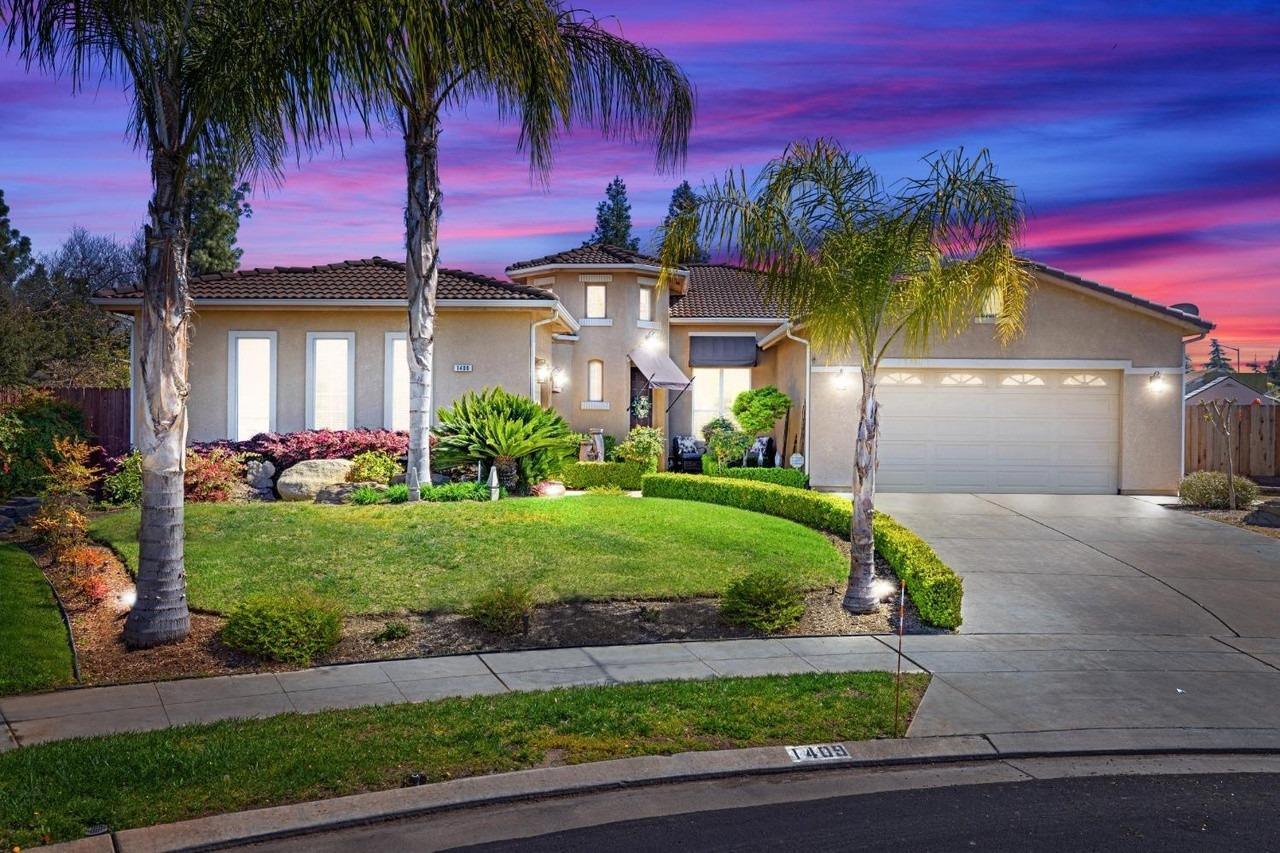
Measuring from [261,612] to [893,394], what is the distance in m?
14.6

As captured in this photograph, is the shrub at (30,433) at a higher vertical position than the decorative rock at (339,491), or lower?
higher

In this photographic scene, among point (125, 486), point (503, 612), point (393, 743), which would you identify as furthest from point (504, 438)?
point (393, 743)

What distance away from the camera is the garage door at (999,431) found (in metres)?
20.3

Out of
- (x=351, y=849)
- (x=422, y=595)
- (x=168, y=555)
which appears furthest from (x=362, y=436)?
(x=351, y=849)

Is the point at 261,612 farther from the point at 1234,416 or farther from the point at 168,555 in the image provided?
the point at 1234,416

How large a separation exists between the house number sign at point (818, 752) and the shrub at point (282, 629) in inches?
176

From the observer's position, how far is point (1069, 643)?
32.4 feet

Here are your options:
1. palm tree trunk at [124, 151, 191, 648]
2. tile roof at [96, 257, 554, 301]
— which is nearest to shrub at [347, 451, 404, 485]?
tile roof at [96, 257, 554, 301]

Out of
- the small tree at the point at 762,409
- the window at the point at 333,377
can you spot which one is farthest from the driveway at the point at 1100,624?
Answer: the window at the point at 333,377

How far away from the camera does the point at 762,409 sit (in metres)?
23.2

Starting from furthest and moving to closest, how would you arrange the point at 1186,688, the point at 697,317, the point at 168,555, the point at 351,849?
1. the point at 697,317
2. the point at 168,555
3. the point at 1186,688
4. the point at 351,849

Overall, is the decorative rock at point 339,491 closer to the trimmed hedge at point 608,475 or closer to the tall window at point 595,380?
the trimmed hedge at point 608,475

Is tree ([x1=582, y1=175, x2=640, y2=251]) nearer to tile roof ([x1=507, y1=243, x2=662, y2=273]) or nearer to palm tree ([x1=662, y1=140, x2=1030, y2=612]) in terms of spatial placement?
tile roof ([x1=507, y1=243, x2=662, y2=273])

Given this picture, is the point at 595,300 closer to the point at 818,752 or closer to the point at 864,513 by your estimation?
the point at 864,513
